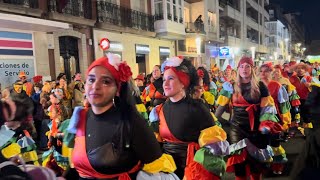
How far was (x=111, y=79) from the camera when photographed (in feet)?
9.04

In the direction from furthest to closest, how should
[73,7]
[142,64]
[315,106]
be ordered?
[142,64], [73,7], [315,106]

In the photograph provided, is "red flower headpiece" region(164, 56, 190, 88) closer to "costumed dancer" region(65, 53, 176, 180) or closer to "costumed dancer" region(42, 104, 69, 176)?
"costumed dancer" region(65, 53, 176, 180)

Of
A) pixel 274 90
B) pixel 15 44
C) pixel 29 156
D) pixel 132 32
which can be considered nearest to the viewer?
pixel 29 156

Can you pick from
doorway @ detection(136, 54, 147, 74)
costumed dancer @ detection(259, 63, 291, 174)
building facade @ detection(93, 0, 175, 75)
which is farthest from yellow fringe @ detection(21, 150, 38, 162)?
doorway @ detection(136, 54, 147, 74)

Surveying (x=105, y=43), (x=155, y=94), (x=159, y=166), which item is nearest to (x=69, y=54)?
(x=105, y=43)

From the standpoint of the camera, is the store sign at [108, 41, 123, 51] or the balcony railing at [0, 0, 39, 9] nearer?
the balcony railing at [0, 0, 39, 9]

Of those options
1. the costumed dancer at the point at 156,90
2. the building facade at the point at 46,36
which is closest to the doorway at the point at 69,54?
the building facade at the point at 46,36

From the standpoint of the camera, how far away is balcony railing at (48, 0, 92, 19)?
594 inches

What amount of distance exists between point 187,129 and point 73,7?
13692mm

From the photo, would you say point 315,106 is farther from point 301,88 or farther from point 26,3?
point 26,3

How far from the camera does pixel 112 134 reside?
2611mm

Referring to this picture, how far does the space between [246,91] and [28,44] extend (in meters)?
10.8

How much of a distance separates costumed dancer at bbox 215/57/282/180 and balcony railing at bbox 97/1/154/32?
13476mm

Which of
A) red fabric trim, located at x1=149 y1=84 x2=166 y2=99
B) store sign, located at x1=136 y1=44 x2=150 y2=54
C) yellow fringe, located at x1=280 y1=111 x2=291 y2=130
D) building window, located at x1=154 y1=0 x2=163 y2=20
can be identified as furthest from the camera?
building window, located at x1=154 y1=0 x2=163 y2=20
